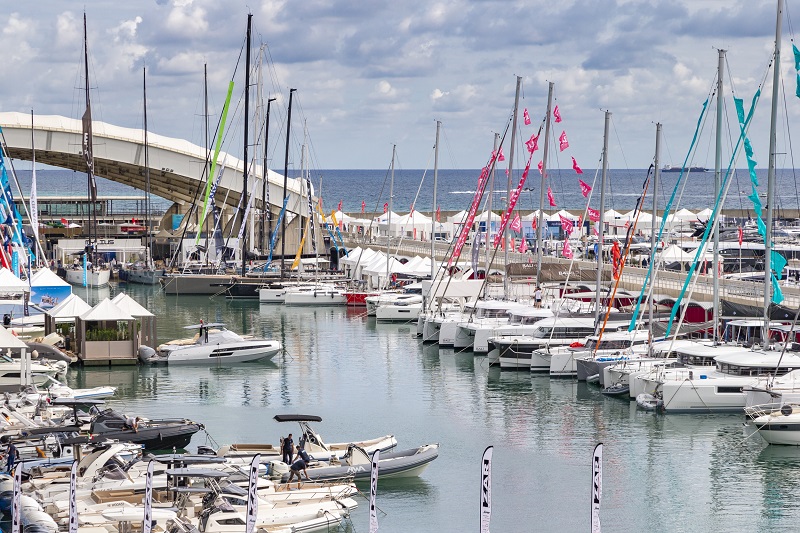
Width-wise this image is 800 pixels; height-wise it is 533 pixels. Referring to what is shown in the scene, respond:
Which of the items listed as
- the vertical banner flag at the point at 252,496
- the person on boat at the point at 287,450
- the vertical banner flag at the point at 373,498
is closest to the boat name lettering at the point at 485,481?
the vertical banner flag at the point at 373,498

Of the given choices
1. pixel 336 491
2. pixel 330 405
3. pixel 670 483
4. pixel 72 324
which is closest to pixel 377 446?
pixel 336 491

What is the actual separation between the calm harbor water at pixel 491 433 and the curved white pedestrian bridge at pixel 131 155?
134 feet

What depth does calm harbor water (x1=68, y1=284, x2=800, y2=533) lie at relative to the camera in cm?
3512

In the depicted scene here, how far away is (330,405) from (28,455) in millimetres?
16378

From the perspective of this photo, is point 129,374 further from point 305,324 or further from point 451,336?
point 305,324

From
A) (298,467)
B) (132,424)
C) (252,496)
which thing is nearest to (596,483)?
(252,496)

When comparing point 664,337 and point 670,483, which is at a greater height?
point 664,337

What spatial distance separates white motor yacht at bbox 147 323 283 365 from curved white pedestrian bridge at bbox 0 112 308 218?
137 ft

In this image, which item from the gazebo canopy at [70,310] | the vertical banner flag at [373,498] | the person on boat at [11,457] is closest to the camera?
the vertical banner flag at [373,498]

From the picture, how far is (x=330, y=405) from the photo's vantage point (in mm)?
50750

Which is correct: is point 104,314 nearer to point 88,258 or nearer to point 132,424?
point 132,424

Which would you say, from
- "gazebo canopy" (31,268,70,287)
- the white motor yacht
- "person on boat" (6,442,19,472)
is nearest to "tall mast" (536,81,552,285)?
the white motor yacht

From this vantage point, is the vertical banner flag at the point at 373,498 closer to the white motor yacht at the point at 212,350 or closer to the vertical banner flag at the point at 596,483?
the vertical banner flag at the point at 596,483

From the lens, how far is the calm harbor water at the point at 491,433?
35125 mm
